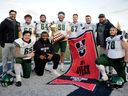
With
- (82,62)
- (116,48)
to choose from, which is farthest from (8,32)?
(116,48)

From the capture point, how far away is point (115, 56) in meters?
6.61

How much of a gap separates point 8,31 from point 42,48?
1.07 m

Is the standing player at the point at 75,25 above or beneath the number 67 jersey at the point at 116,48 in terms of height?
above

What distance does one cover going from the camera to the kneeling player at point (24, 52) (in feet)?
23.2

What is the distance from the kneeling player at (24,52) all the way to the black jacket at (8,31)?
0.49 m

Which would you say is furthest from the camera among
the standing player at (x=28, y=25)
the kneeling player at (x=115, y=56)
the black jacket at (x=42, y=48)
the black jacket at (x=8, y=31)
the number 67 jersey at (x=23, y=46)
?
the standing player at (x=28, y=25)

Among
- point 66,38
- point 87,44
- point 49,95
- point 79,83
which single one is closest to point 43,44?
point 66,38

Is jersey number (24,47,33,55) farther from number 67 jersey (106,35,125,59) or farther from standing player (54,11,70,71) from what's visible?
number 67 jersey (106,35,125,59)

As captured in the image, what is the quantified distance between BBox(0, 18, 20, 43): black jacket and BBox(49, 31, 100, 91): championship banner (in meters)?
1.59

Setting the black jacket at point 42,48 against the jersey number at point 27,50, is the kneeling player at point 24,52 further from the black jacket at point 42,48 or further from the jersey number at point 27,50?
the black jacket at point 42,48

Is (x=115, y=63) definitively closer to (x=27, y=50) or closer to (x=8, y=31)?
(x=27, y=50)

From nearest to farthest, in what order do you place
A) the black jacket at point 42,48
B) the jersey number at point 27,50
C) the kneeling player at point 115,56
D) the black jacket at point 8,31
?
the kneeling player at point 115,56 → the jersey number at point 27,50 → the black jacket at point 8,31 → the black jacket at point 42,48

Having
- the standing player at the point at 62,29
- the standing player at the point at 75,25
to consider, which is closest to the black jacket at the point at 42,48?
the standing player at the point at 62,29

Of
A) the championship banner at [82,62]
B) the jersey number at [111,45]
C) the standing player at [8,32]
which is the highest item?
the standing player at [8,32]
